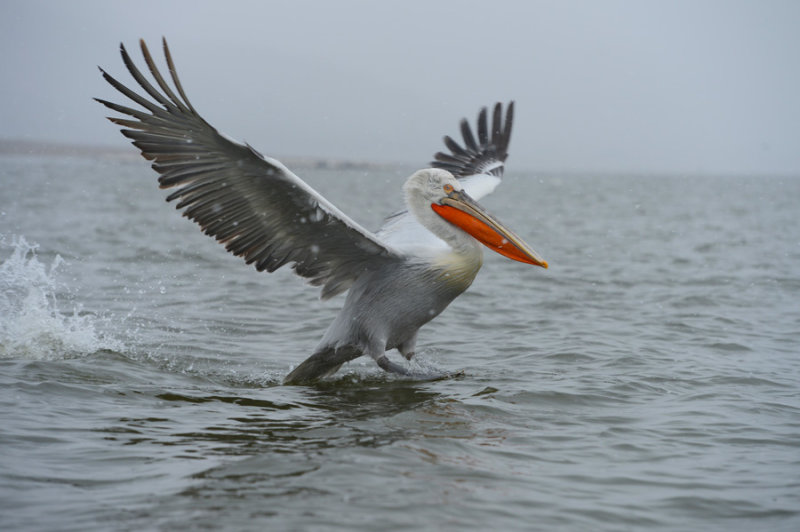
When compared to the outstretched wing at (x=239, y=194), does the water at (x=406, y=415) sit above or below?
below

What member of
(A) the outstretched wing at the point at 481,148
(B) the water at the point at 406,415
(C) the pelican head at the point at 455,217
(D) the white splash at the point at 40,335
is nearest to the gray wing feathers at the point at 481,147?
(A) the outstretched wing at the point at 481,148

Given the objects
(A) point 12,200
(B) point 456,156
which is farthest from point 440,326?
(A) point 12,200

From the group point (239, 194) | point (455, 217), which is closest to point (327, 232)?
point (239, 194)

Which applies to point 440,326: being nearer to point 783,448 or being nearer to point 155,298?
point 155,298

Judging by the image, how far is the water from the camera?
343 cm

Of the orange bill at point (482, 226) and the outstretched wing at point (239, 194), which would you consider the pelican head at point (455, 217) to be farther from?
the outstretched wing at point (239, 194)

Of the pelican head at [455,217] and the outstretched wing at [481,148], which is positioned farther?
the outstretched wing at [481,148]

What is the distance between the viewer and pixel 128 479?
3613mm

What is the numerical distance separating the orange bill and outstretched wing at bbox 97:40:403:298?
0.44 metres

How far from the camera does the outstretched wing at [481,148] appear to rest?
7.55 metres

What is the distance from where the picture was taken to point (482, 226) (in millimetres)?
5266

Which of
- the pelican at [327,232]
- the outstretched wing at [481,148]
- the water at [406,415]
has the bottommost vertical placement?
the water at [406,415]

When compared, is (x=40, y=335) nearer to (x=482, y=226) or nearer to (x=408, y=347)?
(x=408, y=347)

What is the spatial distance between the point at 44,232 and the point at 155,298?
6875 millimetres
